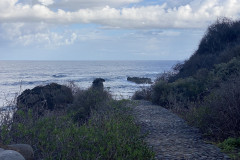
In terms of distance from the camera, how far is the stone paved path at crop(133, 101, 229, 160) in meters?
6.75

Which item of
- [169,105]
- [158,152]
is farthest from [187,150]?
[169,105]

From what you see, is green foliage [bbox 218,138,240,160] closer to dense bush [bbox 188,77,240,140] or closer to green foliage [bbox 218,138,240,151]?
green foliage [bbox 218,138,240,151]

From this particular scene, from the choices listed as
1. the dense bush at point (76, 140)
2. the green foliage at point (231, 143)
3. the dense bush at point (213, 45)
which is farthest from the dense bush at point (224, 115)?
the dense bush at point (213, 45)

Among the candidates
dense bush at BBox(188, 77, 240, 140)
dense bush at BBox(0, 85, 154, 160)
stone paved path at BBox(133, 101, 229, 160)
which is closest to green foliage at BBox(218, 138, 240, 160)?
stone paved path at BBox(133, 101, 229, 160)

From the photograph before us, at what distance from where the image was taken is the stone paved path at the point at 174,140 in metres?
6.75

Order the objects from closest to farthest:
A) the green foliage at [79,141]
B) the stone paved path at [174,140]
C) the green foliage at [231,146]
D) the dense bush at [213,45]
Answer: the green foliage at [79,141], the stone paved path at [174,140], the green foliage at [231,146], the dense bush at [213,45]

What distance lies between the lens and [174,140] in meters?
8.10

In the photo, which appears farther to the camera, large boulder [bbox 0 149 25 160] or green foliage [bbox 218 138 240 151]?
green foliage [bbox 218 138 240 151]

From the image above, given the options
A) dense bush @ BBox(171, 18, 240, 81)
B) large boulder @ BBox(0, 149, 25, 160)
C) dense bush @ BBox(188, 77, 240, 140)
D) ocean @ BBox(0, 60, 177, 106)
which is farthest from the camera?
ocean @ BBox(0, 60, 177, 106)

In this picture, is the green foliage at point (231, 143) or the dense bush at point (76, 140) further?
the green foliage at point (231, 143)

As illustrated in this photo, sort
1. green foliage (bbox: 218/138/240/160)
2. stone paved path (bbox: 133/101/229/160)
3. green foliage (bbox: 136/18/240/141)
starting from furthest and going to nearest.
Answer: green foliage (bbox: 136/18/240/141) → green foliage (bbox: 218/138/240/160) → stone paved path (bbox: 133/101/229/160)

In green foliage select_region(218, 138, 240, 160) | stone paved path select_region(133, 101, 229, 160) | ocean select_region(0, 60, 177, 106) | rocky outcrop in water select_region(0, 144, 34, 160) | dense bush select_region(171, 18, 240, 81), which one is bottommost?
ocean select_region(0, 60, 177, 106)

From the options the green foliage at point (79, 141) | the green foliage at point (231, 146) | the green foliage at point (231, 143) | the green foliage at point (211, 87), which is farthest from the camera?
the green foliage at point (211, 87)

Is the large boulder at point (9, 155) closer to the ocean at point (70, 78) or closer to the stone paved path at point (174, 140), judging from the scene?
the ocean at point (70, 78)
